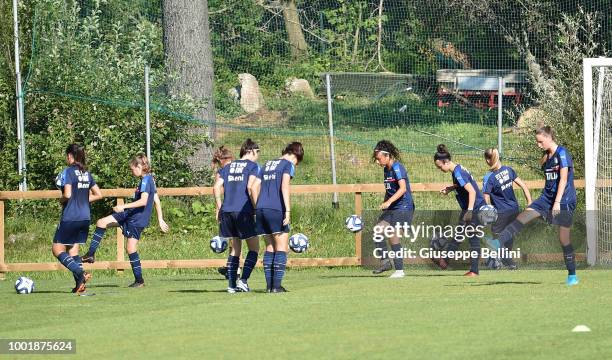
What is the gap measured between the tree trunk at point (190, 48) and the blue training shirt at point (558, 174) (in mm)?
10676

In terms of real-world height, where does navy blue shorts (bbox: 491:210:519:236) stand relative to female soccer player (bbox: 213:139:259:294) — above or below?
below

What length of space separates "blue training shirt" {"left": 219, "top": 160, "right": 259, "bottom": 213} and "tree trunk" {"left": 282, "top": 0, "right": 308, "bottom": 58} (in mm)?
12200

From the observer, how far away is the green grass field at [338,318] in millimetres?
9586

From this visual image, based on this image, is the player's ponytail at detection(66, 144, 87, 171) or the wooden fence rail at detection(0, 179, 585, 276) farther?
the wooden fence rail at detection(0, 179, 585, 276)

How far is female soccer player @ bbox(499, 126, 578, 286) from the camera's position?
14828 millimetres

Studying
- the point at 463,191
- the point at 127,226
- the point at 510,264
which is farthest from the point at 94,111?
the point at 510,264

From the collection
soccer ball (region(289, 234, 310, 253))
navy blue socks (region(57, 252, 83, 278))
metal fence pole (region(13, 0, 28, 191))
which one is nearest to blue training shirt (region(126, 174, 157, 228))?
navy blue socks (region(57, 252, 83, 278))

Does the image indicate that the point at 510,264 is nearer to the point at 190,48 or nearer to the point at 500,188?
the point at 500,188

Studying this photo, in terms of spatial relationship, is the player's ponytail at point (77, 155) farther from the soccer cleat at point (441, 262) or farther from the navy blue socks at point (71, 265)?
the soccer cleat at point (441, 262)

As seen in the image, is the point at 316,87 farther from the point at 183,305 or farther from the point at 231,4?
the point at 183,305

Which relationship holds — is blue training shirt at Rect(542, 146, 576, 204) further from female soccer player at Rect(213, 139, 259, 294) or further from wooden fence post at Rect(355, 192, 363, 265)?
wooden fence post at Rect(355, 192, 363, 265)

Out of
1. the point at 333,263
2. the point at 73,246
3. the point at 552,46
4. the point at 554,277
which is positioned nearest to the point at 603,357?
the point at 554,277

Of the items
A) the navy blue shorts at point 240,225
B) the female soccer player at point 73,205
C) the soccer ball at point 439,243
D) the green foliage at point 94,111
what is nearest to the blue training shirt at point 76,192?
Answer: the female soccer player at point 73,205

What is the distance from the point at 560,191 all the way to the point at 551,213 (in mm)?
692
